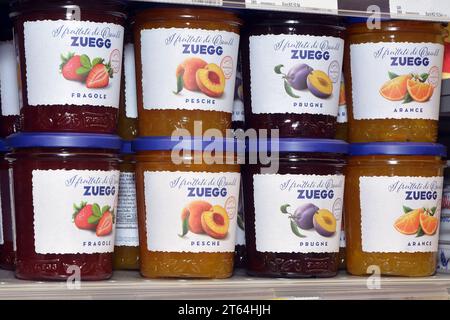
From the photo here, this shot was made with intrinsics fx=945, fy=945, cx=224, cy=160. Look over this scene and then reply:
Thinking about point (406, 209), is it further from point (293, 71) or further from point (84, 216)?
point (84, 216)

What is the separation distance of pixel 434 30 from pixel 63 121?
0.81m

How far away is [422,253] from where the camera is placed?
2002 millimetres

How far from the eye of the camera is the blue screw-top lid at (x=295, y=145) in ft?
6.28

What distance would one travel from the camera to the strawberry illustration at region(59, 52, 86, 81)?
5.88ft

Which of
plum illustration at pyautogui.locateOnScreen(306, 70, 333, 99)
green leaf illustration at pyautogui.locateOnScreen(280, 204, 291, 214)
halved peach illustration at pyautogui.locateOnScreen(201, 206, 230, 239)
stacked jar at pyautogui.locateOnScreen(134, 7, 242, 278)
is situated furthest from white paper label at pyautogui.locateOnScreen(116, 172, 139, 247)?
plum illustration at pyautogui.locateOnScreen(306, 70, 333, 99)

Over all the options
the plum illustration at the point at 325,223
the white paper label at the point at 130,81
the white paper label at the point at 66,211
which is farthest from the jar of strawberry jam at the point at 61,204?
the plum illustration at the point at 325,223

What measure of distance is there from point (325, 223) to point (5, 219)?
69 cm

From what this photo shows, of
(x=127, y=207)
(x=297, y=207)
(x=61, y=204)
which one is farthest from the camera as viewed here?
(x=127, y=207)

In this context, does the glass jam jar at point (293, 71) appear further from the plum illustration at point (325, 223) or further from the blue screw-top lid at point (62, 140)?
the blue screw-top lid at point (62, 140)

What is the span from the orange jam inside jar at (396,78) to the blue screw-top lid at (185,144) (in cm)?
33

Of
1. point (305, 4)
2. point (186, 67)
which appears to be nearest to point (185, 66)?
point (186, 67)

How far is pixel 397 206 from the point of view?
1984 mm
